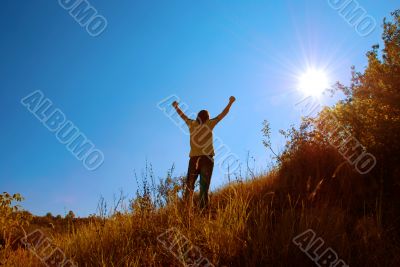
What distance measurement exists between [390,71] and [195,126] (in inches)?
160

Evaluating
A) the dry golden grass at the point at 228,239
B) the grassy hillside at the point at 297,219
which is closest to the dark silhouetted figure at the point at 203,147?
the grassy hillside at the point at 297,219

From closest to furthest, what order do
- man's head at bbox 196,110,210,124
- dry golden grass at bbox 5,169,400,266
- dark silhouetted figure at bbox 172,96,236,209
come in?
1. dry golden grass at bbox 5,169,400,266
2. dark silhouetted figure at bbox 172,96,236,209
3. man's head at bbox 196,110,210,124

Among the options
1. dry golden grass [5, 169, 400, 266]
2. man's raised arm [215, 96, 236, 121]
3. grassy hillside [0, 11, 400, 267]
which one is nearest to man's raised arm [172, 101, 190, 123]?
man's raised arm [215, 96, 236, 121]

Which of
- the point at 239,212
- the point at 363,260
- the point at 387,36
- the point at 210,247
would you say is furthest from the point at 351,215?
the point at 387,36

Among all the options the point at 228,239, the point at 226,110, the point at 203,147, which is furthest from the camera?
the point at 226,110

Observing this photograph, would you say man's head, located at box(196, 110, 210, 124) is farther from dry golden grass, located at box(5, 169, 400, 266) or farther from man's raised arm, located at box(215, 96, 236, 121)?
dry golden grass, located at box(5, 169, 400, 266)

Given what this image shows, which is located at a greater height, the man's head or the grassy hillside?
the man's head

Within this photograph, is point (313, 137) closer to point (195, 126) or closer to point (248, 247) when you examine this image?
point (195, 126)

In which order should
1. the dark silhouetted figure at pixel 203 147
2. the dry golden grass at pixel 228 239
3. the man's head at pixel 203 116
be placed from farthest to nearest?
the man's head at pixel 203 116 → the dark silhouetted figure at pixel 203 147 → the dry golden grass at pixel 228 239

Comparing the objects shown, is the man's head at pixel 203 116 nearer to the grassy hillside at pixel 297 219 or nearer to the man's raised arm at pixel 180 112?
the man's raised arm at pixel 180 112

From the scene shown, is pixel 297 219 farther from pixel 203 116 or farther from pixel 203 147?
pixel 203 116

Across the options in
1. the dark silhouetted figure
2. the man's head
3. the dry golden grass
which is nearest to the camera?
the dry golden grass

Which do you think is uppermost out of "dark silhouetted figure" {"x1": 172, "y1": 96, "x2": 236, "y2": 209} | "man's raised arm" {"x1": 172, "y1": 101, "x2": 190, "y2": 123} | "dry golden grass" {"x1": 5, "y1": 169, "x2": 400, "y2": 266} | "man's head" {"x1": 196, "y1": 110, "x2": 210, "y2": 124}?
"man's raised arm" {"x1": 172, "y1": 101, "x2": 190, "y2": 123}

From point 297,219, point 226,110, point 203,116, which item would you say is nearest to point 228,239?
point 297,219
